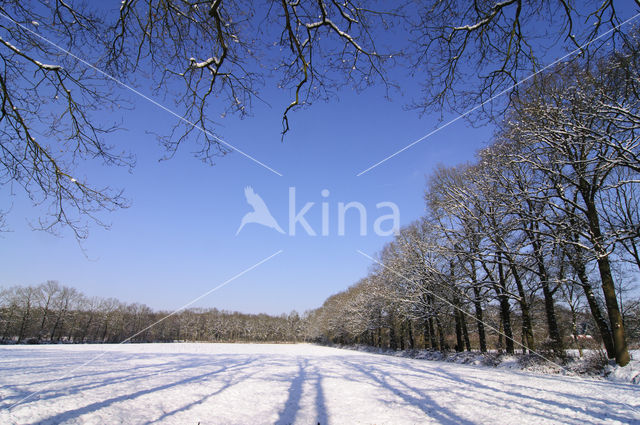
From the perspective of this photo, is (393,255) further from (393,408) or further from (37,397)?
(37,397)

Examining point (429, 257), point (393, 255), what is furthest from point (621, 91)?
point (393, 255)

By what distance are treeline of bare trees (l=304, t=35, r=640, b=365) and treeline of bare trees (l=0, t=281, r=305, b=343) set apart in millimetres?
34368

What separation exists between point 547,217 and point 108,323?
325 feet

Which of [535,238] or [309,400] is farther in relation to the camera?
[535,238]

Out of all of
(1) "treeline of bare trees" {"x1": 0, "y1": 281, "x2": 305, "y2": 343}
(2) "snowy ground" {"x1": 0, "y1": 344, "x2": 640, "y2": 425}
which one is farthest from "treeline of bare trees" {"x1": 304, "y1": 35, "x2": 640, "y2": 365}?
(1) "treeline of bare trees" {"x1": 0, "y1": 281, "x2": 305, "y2": 343}

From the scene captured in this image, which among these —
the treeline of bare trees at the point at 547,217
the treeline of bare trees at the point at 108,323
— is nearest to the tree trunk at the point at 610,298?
the treeline of bare trees at the point at 547,217

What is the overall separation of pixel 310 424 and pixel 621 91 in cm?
1312

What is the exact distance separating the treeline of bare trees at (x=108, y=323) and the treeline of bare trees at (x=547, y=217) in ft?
113

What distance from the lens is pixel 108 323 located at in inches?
3039

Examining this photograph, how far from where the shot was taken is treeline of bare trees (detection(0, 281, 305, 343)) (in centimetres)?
5497

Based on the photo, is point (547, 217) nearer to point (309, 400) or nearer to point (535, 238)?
point (535, 238)

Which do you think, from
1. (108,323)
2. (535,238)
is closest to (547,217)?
(535,238)

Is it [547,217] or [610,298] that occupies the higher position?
[547,217]

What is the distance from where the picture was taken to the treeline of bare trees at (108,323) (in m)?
55.0
